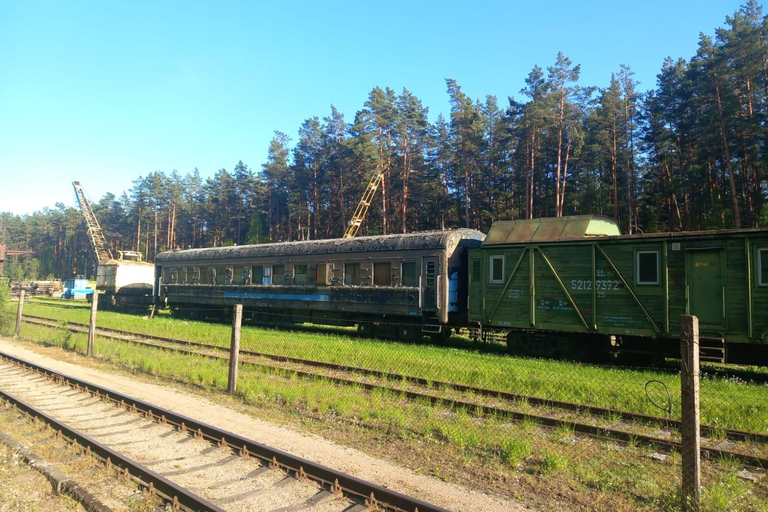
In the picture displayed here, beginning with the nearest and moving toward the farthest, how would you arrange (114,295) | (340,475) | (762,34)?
(340,475)
(762,34)
(114,295)

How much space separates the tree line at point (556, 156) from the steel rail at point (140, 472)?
28506mm

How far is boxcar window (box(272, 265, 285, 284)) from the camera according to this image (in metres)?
20.7

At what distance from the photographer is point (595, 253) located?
491 inches

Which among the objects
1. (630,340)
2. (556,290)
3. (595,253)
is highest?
(595,253)

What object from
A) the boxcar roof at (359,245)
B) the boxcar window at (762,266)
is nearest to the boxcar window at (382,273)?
the boxcar roof at (359,245)

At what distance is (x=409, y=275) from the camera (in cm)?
1650

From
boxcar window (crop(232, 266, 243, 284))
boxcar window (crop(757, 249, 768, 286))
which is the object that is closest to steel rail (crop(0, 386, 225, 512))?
boxcar window (crop(757, 249, 768, 286))

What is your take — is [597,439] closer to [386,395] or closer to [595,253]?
[386,395]

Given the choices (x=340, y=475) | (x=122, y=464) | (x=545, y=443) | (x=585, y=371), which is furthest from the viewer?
(x=585, y=371)

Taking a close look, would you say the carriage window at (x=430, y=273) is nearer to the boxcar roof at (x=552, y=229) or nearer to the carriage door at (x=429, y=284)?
the carriage door at (x=429, y=284)

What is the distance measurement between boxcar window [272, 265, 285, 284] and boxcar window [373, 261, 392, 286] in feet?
16.3

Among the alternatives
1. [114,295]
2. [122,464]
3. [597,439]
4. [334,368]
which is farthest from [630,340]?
[114,295]

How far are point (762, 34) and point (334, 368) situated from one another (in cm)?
2968

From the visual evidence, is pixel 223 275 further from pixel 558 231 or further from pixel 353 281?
pixel 558 231
